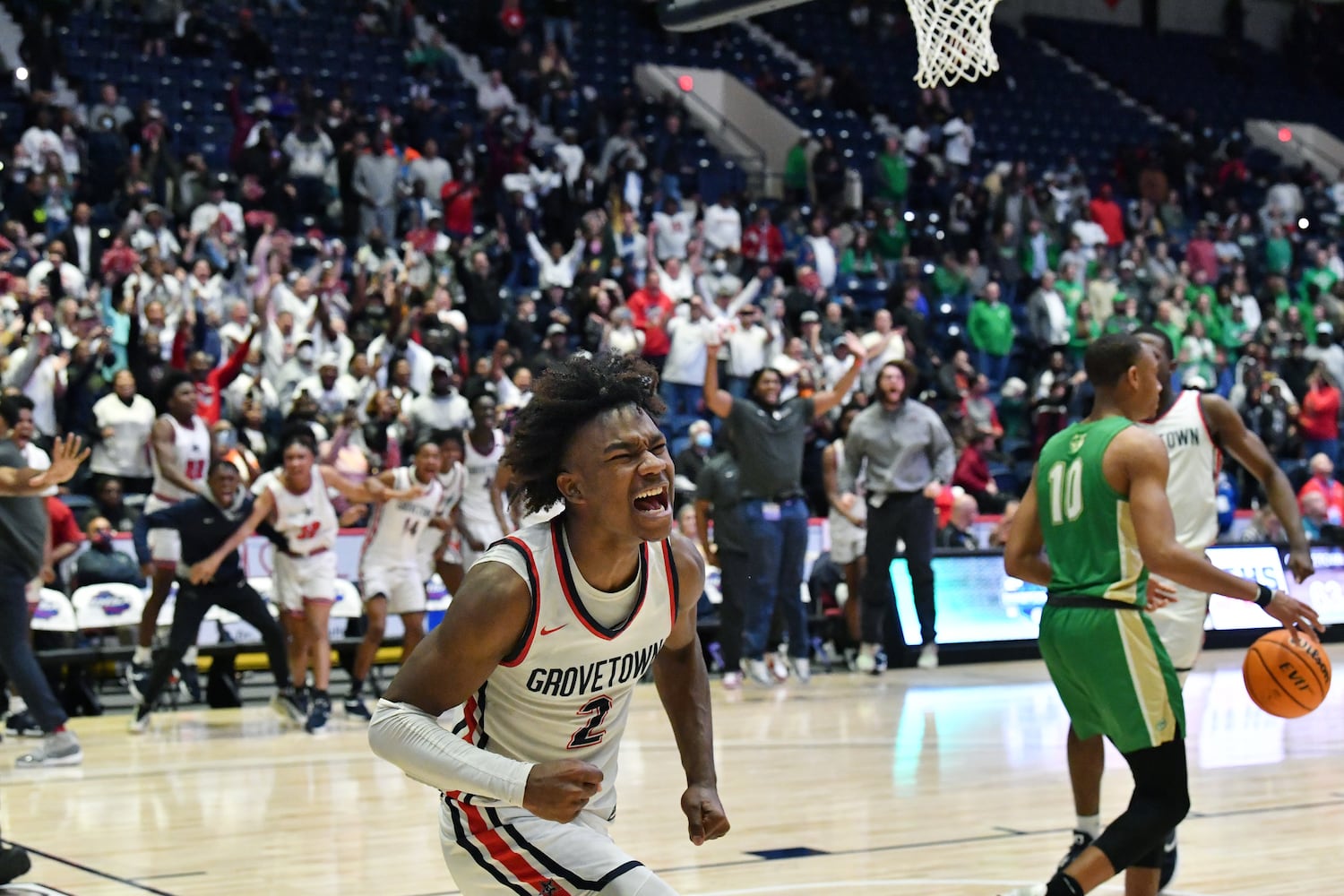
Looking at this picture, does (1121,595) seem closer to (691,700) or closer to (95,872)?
(691,700)

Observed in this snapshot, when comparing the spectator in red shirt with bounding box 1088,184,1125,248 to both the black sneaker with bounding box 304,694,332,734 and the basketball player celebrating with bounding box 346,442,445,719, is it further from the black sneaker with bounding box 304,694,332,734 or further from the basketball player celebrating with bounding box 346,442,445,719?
the black sneaker with bounding box 304,694,332,734

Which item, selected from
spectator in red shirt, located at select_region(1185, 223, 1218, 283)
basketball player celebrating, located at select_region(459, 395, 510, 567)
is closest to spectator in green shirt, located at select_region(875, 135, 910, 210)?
spectator in red shirt, located at select_region(1185, 223, 1218, 283)

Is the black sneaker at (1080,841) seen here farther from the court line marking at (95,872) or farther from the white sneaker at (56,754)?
the white sneaker at (56,754)

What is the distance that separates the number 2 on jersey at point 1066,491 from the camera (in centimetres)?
491

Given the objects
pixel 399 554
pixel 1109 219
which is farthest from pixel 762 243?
pixel 399 554

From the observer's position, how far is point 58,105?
53.0 feet

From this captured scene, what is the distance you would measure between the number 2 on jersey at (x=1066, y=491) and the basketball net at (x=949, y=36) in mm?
3029

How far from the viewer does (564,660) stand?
331cm

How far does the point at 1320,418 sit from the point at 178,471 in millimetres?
12441

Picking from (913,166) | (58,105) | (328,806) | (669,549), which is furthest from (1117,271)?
(669,549)

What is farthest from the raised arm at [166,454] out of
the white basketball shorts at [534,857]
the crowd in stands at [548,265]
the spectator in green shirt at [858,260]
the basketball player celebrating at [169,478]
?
the spectator in green shirt at [858,260]

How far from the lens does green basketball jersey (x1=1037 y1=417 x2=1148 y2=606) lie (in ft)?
15.8

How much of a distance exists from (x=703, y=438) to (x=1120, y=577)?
32.2ft

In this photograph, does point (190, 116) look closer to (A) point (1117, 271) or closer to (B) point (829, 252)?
(B) point (829, 252)
